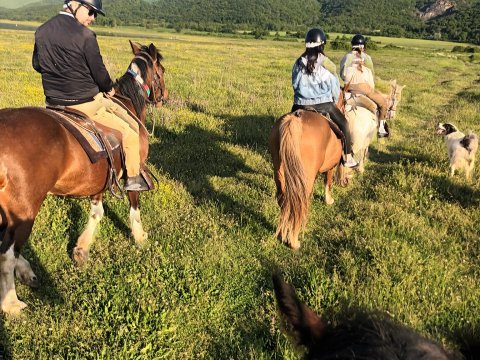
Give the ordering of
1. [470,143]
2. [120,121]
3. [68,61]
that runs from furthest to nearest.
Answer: [470,143] → [120,121] → [68,61]

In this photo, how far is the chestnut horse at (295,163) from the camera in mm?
5160

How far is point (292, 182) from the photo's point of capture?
520cm

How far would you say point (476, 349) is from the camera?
1.44 m

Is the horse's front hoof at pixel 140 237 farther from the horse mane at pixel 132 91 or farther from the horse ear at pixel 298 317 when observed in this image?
the horse ear at pixel 298 317

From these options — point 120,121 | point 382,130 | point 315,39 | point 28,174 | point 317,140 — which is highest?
point 315,39

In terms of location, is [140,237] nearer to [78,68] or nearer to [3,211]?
[3,211]

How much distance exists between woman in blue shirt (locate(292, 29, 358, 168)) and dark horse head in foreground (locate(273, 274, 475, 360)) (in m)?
4.72

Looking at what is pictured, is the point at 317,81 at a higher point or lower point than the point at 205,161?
higher

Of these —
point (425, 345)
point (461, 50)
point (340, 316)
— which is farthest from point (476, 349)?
point (461, 50)

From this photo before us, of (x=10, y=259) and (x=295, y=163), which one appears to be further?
(x=295, y=163)

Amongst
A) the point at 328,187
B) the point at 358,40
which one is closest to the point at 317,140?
the point at 328,187

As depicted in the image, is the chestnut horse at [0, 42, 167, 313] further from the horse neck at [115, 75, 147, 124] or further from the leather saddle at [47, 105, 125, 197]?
the horse neck at [115, 75, 147, 124]

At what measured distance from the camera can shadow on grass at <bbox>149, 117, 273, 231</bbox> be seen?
682 cm

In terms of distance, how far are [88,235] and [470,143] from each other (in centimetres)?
780
